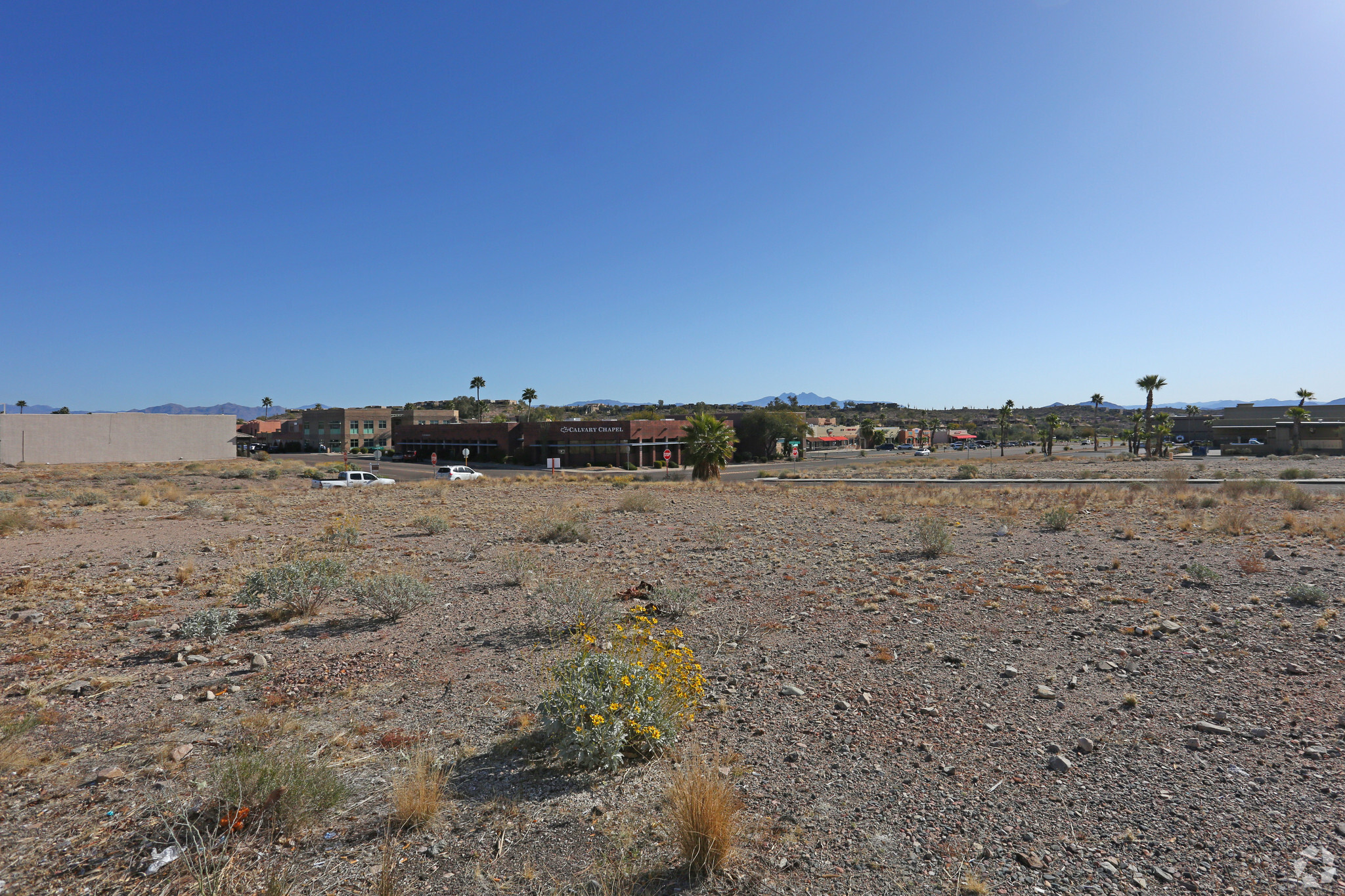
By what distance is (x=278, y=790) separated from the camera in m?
4.72

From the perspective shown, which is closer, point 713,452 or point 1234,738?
point 1234,738

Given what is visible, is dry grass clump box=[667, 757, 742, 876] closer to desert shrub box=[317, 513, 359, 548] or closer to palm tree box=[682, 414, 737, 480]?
desert shrub box=[317, 513, 359, 548]

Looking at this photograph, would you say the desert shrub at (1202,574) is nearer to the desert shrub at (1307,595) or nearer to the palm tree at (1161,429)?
the desert shrub at (1307,595)

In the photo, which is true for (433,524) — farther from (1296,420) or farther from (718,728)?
(1296,420)

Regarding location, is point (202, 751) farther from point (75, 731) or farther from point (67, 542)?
point (67, 542)

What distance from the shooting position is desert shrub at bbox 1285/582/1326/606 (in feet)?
34.0

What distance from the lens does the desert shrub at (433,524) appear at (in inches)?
789

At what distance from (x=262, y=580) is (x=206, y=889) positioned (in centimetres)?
822

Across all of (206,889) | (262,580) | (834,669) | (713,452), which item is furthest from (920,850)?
(713,452)

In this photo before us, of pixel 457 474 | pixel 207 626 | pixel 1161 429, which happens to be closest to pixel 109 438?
pixel 457 474

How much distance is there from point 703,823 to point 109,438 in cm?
9741

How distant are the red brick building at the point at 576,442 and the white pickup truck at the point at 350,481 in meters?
37.9

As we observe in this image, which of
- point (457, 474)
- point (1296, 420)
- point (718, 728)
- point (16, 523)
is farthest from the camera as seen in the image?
point (1296, 420)

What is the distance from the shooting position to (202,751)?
577 cm
